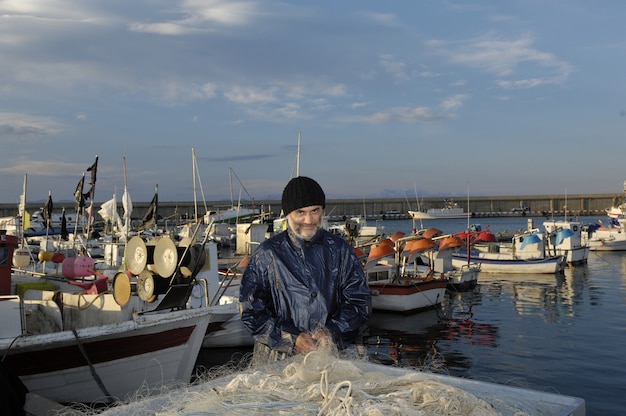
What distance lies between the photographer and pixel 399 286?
21844mm

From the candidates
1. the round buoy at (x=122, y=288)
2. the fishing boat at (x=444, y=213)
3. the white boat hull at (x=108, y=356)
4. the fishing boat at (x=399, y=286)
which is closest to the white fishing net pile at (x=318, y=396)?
the white boat hull at (x=108, y=356)

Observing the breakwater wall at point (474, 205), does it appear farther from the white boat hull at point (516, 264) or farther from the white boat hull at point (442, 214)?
the white boat hull at point (516, 264)

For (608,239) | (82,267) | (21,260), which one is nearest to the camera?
(82,267)

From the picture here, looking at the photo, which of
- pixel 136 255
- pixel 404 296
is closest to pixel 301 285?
pixel 136 255

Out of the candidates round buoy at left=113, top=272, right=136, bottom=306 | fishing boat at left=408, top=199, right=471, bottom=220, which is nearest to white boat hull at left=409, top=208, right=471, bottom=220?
fishing boat at left=408, top=199, right=471, bottom=220

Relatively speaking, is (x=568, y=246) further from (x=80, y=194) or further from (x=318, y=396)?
(x=318, y=396)

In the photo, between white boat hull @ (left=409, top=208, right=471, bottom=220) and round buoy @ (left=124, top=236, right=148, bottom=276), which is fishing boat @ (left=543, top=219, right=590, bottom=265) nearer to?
round buoy @ (left=124, top=236, right=148, bottom=276)

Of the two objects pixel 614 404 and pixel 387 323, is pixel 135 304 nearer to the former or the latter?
pixel 614 404

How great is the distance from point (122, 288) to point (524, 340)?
1260 cm

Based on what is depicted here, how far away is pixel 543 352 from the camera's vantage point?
53.1 feet

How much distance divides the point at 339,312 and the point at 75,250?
85.7 ft

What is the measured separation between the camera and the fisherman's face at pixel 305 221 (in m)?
3.72

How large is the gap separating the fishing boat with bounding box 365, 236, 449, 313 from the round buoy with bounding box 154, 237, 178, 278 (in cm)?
1217

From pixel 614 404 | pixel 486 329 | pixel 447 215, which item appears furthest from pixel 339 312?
pixel 447 215
